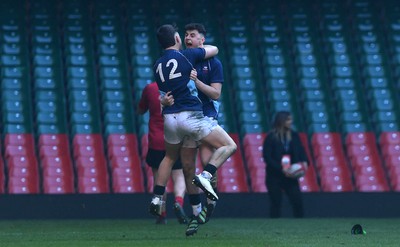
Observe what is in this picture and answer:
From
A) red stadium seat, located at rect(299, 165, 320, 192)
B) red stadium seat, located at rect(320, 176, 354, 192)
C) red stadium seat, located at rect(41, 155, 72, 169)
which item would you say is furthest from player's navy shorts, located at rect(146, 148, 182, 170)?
red stadium seat, located at rect(320, 176, 354, 192)

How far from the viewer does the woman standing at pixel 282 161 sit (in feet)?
49.9

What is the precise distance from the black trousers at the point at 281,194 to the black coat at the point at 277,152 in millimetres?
115

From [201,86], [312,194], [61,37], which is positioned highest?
[61,37]

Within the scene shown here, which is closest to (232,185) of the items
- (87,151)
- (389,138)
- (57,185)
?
(87,151)

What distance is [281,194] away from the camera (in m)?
15.3

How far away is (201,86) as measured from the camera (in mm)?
10133

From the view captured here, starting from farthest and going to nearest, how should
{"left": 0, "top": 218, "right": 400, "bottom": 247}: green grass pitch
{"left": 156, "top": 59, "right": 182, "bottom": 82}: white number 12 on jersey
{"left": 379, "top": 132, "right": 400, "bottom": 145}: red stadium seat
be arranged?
{"left": 379, "top": 132, "right": 400, "bottom": 145}: red stadium seat, {"left": 156, "top": 59, "right": 182, "bottom": 82}: white number 12 on jersey, {"left": 0, "top": 218, "right": 400, "bottom": 247}: green grass pitch

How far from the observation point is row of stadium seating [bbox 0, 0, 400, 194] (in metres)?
17.0

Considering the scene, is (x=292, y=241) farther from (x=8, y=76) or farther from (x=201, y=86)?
(x=8, y=76)

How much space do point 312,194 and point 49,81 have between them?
507 centimetres

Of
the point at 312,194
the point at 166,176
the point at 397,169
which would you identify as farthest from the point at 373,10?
the point at 166,176

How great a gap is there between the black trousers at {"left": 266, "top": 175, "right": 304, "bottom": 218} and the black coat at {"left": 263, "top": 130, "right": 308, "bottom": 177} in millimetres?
115

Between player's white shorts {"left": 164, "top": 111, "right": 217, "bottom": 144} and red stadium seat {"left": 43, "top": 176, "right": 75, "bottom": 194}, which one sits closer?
player's white shorts {"left": 164, "top": 111, "right": 217, "bottom": 144}

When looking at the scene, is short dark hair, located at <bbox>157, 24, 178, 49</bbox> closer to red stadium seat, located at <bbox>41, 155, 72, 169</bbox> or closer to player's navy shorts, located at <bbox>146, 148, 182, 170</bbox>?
player's navy shorts, located at <bbox>146, 148, 182, 170</bbox>
